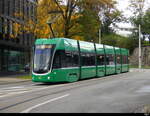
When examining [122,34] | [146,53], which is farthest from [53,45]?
[122,34]

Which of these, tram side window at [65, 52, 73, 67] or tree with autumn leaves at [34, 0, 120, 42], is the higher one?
tree with autumn leaves at [34, 0, 120, 42]

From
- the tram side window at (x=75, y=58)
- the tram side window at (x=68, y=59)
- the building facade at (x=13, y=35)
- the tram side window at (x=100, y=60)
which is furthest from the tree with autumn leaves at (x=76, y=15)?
the tram side window at (x=68, y=59)

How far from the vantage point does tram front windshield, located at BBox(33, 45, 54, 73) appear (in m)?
21.8

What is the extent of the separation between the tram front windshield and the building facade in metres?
12.6

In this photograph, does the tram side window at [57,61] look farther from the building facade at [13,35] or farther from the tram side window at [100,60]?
the building facade at [13,35]

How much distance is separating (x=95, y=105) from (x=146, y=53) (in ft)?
211

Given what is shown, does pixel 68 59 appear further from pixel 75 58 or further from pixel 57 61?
pixel 57 61

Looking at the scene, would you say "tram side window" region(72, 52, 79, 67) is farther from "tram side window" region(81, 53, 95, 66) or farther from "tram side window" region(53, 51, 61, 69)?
"tram side window" region(53, 51, 61, 69)

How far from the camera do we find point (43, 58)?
72.1ft

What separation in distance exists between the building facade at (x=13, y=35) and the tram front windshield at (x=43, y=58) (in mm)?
12598

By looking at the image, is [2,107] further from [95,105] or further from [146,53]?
[146,53]

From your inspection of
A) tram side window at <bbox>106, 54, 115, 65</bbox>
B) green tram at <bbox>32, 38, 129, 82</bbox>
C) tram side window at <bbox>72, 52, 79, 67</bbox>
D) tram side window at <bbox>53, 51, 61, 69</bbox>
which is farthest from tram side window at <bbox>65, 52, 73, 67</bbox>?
tram side window at <bbox>106, 54, 115, 65</bbox>

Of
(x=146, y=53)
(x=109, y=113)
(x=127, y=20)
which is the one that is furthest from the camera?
(x=127, y=20)

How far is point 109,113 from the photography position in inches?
371
